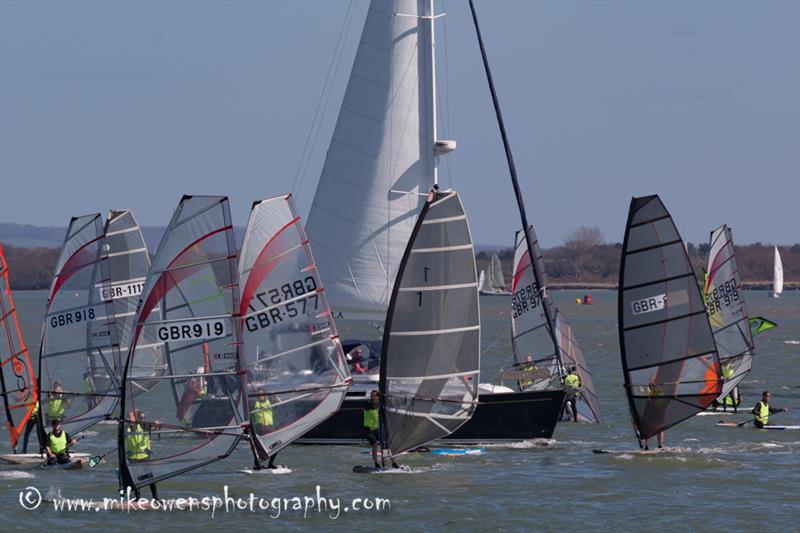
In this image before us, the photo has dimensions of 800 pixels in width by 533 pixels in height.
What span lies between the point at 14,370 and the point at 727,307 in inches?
730

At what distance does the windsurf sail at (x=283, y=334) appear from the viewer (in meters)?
22.3

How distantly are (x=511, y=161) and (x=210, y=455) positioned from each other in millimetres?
15403

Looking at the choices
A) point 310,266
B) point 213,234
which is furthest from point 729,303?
point 213,234

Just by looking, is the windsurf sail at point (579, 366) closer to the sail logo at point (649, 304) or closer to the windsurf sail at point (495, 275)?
the sail logo at point (649, 304)

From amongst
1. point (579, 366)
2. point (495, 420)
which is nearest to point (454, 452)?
point (495, 420)

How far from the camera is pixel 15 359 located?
86.7ft

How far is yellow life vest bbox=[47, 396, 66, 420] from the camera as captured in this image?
26172mm

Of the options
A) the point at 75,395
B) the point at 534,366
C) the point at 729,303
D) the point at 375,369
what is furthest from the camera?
the point at 729,303

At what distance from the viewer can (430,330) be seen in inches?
936

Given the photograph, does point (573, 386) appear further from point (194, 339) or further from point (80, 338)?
point (194, 339)

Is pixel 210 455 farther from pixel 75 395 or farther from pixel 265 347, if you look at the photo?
pixel 75 395

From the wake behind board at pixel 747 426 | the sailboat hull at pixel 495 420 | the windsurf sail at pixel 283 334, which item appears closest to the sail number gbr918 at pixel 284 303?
the windsurf sail at pixel 283 334

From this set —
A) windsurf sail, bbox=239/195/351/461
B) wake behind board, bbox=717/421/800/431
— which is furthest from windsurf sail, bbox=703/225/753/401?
windsurf sail, bbox=239/195/351/461
